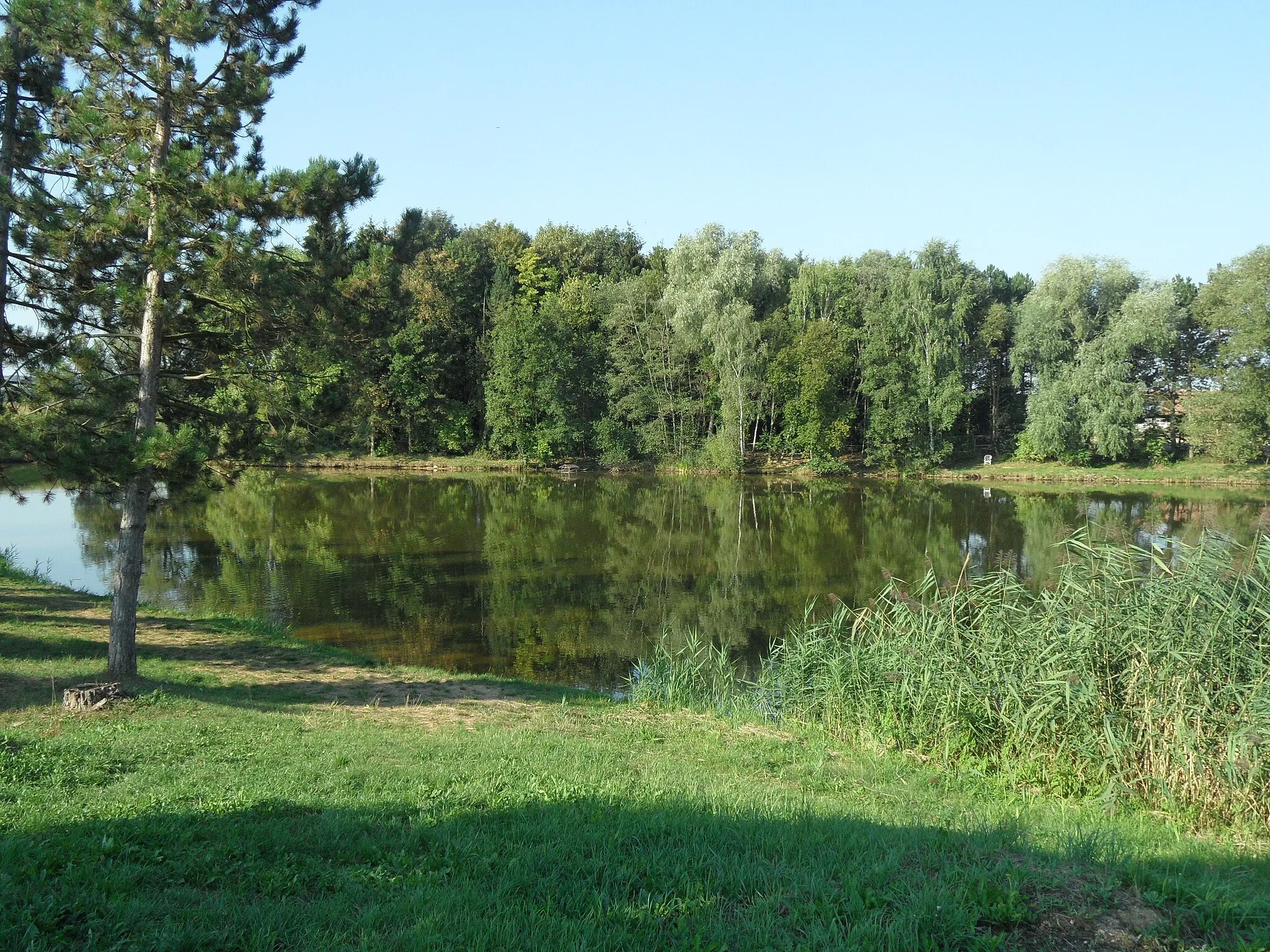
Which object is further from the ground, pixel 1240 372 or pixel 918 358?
pixel 918 358

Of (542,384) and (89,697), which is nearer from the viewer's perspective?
(89,697)

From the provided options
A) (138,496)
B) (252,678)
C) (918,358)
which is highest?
(918,358)

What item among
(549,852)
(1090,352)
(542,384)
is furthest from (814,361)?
(549,852)

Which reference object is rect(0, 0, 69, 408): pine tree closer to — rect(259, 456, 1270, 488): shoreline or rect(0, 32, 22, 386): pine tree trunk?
rect(0, 32, 22, 386): pine tree trunk

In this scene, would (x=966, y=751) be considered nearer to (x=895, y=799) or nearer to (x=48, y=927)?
(x=895, y=799)

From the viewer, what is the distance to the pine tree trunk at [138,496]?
32.4 feet

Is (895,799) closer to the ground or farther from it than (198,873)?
closer to the ground

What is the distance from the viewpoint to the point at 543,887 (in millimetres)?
4141

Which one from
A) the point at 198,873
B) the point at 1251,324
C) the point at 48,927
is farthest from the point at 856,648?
the point at 1251,324

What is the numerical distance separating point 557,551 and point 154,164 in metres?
17.3

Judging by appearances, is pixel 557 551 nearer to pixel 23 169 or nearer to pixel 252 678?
pixel 252 678

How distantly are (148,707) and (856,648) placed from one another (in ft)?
24.9

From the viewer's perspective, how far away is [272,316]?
10492 millimetres

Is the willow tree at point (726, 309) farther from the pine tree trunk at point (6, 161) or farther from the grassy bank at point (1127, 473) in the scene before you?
the pine tree trunk at point (6, 161)
